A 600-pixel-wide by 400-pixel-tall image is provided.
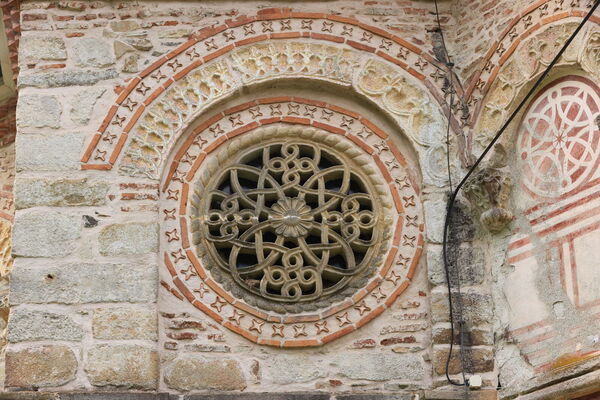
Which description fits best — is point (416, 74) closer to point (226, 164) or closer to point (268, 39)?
point (268, 39)

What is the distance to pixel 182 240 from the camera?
9.89 m

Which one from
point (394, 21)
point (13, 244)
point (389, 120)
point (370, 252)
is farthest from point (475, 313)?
point (13, 244)

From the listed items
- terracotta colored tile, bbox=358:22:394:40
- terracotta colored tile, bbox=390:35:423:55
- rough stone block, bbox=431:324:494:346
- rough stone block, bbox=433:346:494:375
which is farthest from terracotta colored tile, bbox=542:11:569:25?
rough stone block, bbox=433:346:494:375

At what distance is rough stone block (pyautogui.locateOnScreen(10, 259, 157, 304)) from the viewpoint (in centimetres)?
942

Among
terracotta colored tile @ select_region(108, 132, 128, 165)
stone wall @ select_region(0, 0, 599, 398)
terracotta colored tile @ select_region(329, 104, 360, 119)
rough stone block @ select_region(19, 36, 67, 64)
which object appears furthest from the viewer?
terracotta colored tile @ select_region(329, 104, 360, 119)

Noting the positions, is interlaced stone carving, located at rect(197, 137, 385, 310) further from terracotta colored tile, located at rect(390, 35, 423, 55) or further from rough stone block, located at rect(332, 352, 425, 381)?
terracotta colored tile, located at rect(390, 35, 423, 55)

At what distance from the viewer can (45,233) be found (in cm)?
964

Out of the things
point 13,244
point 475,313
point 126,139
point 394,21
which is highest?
point 394,21

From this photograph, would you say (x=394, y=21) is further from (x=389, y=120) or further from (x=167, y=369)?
(x=167, y=369)

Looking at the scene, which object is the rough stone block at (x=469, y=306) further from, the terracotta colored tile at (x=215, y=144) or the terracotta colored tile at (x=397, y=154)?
the terracotta colored tile at (x=215, y=144)

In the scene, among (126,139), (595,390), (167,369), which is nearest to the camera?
(595,390)

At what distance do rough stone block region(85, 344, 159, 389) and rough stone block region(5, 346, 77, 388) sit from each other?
0.44ft

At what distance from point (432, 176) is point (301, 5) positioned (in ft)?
5.40

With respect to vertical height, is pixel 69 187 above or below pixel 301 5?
below
